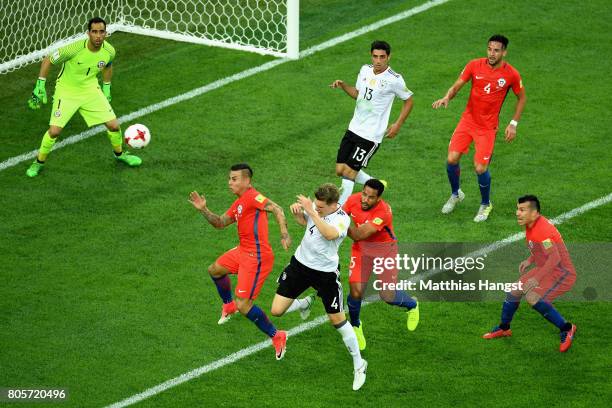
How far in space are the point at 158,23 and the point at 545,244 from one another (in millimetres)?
10348

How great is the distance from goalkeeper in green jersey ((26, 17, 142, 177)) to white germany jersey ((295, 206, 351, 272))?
17.2ft

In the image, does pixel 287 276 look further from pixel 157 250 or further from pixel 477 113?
pixel 477 113

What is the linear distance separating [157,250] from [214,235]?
31.0 inches

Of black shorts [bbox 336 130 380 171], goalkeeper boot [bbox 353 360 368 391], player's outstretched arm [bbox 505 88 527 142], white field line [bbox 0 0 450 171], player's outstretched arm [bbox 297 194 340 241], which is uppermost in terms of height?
player's outstretched arm [bbox 297 194 340 241]

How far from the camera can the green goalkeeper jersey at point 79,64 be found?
16.5m

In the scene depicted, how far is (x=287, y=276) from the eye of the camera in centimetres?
1242

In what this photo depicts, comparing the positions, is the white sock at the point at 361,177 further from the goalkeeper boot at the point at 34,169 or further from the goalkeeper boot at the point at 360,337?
the goalkeeper boot at the point at 34,169

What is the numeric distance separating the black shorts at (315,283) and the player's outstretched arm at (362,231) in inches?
16.3

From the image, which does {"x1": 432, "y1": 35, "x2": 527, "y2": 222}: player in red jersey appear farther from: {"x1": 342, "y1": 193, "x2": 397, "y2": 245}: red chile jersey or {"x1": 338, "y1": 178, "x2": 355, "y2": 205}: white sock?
{"x1": 342, "y1": 193, "x2": 397, "y2": 245}: red chile jersey

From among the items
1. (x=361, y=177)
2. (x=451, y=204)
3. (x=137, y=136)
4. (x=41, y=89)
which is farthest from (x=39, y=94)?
(x=451, y=204)

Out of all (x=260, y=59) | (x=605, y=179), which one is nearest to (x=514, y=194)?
(x=605, y=179)

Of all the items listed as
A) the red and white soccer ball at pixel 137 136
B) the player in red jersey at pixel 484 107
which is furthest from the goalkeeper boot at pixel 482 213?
the red and white soccer ball at pixel 137 136

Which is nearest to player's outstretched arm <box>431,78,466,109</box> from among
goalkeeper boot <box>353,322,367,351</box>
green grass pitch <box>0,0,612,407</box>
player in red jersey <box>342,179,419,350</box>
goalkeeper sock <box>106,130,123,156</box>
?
green grass pitch <box>0,0,612,407</box>

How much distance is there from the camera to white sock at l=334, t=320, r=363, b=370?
1215 cm
